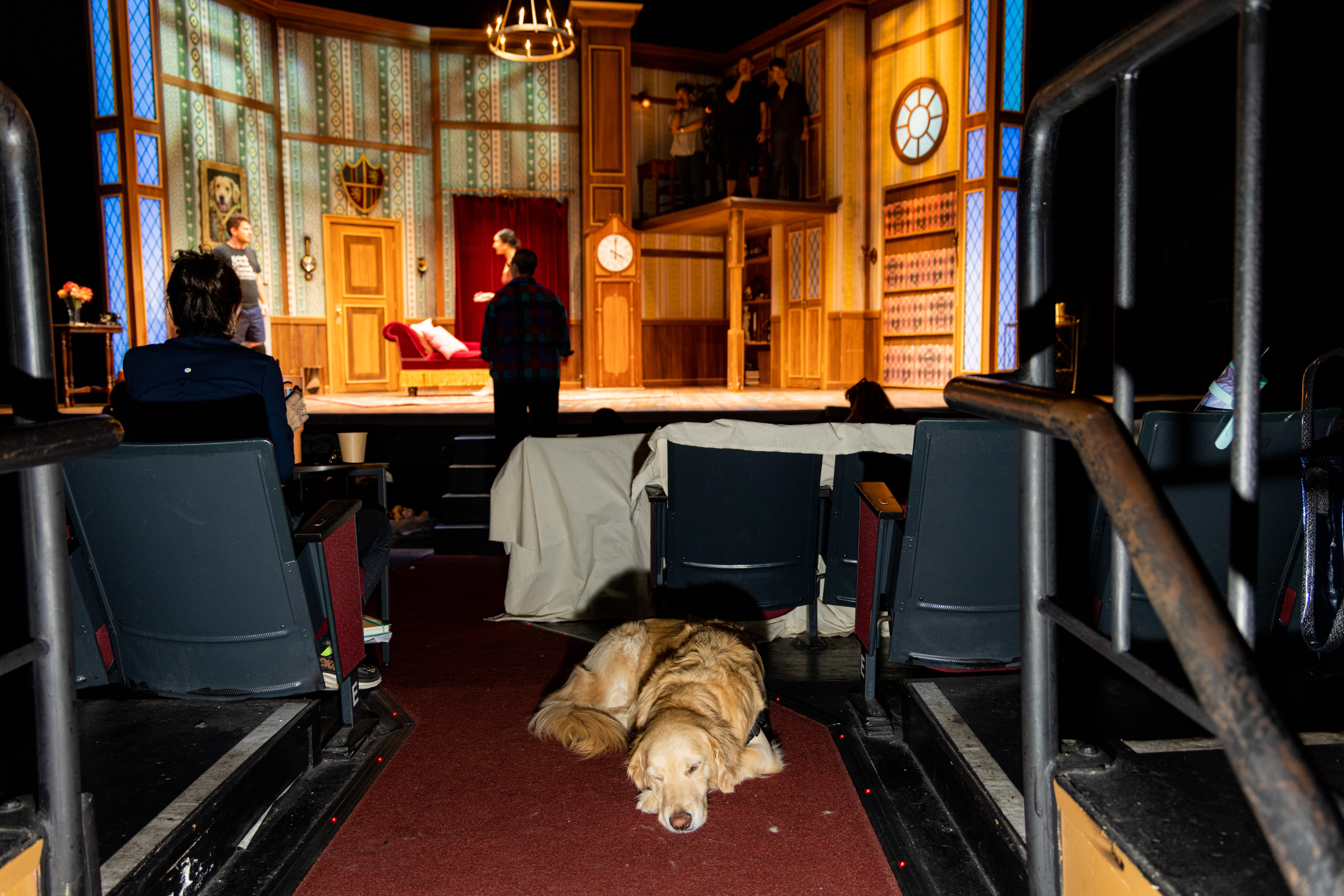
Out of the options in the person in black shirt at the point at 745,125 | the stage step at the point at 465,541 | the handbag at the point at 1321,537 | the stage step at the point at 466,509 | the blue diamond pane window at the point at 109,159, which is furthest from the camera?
the person in black shirt at the point at 745,125

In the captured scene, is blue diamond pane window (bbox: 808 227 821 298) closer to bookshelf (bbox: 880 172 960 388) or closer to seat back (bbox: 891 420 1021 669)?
bookshelf (bbox: 880 172 960 388)

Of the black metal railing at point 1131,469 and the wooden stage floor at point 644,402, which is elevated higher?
the black metal railing at point 1131,469

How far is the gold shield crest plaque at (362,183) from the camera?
10.4m

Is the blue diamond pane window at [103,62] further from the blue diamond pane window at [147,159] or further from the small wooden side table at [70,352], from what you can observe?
the small wooden side table at [70,352]

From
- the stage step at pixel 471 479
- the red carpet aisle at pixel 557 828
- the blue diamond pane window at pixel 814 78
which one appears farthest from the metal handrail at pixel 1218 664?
the blue diamond pane window at pixel 814 78

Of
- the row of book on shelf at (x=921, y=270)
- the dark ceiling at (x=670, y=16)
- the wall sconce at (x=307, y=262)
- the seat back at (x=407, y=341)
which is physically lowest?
the seat back at (x=407, y=341)

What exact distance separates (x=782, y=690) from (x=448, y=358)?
24.3ft

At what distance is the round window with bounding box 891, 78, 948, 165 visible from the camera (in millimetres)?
9141

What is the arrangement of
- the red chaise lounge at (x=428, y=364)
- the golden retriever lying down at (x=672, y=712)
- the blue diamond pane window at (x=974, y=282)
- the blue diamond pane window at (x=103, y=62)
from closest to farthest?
the golden retriever lying down at (x=672, y=712) < the blue diamond pane window at (x=103, y=62) < the blue diamond pane window at (x=974, y=282) < the red chaise lounge at (x=428, y=364)

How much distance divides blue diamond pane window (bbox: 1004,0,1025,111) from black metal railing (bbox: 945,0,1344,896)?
331 inches

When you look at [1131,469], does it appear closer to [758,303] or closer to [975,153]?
[975,153]

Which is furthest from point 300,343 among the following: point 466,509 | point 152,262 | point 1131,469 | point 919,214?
point 1131,469

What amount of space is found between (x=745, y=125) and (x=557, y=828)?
8.96 meters

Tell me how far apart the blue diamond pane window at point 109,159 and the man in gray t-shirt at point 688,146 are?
5.55 m
